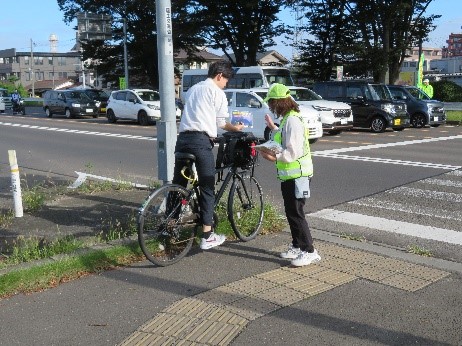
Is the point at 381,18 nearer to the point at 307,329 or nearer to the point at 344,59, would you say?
the point at 344,59

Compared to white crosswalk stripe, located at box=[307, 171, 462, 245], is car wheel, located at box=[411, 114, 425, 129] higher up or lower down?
higher up

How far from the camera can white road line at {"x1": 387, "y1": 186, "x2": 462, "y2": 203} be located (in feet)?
29.0

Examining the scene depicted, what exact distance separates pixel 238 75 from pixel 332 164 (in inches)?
602

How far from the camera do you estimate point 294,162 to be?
529 centimetres

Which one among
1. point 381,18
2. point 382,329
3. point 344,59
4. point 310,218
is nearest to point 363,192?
point 310,218

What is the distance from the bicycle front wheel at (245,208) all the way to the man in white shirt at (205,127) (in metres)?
0.46

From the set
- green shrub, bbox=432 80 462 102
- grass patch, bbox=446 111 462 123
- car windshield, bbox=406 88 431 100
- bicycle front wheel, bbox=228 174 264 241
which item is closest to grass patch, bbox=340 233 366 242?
bicycle front wheel, bbox=228 174 264 241

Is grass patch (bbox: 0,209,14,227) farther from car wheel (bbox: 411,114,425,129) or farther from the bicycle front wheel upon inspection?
car wheel (bbox: 411,114,425,129)

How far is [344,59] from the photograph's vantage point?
39.3 metres

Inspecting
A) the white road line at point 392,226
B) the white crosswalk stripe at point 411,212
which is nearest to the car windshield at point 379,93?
the white crosswalk stripe at point 411,212

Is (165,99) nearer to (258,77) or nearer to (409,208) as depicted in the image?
(409,208)

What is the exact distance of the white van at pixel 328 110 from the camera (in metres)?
19.4

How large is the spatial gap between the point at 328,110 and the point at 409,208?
38.6ft

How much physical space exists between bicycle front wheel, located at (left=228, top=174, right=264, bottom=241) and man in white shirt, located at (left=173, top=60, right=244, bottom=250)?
0.46 meters
